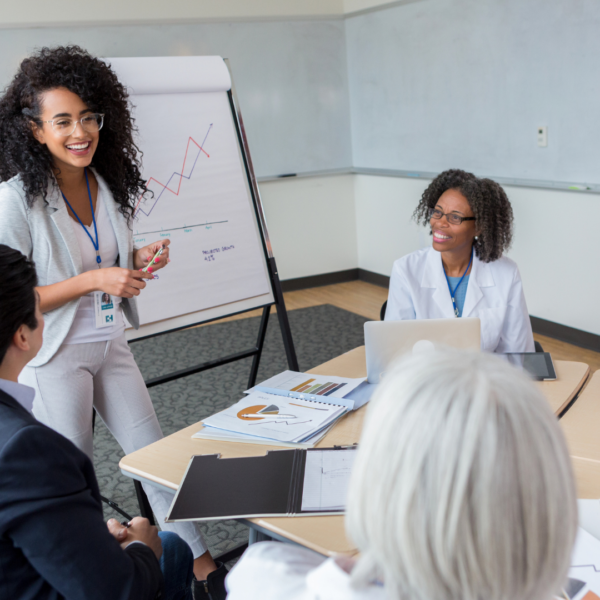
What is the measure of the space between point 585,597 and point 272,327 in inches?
152

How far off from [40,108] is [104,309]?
579mm

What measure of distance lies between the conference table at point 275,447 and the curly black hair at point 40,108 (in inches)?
29.5

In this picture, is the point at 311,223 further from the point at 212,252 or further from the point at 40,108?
the point at 40,108

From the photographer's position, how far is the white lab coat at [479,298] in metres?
2.23

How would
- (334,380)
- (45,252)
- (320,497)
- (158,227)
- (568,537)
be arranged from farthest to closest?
(158,227) < (334,380) < (45,252) < (320,497) < (568,537)

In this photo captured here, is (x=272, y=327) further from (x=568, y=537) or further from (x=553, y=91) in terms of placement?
(x=568, y=537)

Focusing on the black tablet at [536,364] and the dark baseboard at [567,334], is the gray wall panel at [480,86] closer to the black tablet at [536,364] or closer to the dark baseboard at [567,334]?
the dark baseboard at [567,334]

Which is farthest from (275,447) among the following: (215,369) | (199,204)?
(215,369)

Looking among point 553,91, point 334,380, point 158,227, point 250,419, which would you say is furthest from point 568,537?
point 553,91

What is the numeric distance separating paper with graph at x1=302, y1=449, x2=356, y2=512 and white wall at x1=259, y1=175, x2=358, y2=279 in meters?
4.21

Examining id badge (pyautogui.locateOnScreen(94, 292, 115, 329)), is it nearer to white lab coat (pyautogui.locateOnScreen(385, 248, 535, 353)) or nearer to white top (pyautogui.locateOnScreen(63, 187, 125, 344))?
white top (pyautogui.locateOnScreen(63, 187, 125, 344))

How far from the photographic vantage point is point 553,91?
3.67 meters

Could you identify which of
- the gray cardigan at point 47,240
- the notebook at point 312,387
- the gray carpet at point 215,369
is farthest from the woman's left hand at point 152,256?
the gray carpet at point 215,369

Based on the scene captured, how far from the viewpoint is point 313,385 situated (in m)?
1.76
